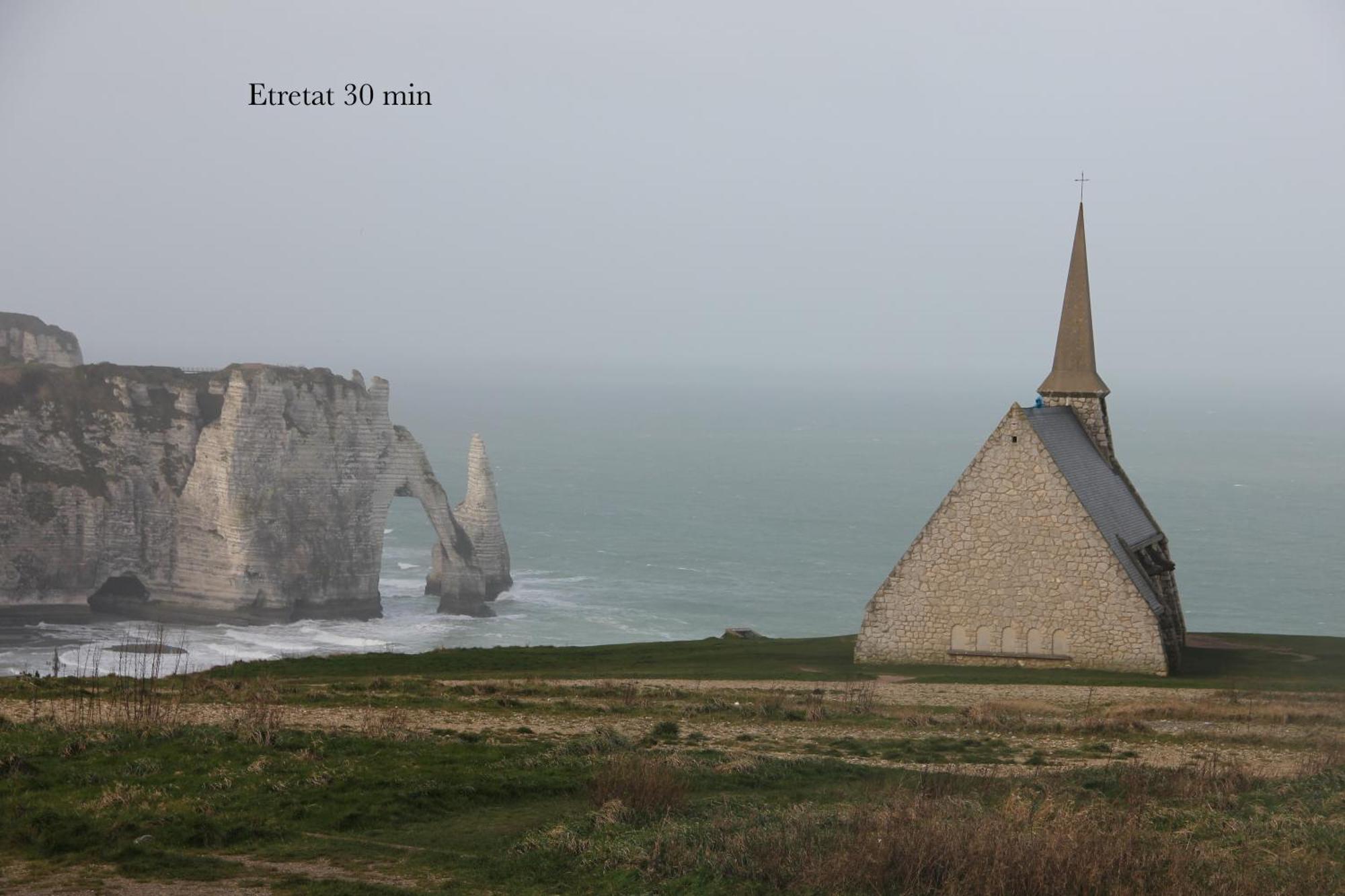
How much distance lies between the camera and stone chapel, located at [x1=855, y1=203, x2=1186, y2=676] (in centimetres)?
2705

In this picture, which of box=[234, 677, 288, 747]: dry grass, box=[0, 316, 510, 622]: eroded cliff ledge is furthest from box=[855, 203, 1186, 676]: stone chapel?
box=[0, 316, 510, 622]: eroded cliff ledge

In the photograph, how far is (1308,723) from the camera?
19875mm

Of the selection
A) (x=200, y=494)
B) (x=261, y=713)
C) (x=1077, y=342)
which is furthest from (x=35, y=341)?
(x=261, y=713)

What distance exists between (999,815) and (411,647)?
56.1m

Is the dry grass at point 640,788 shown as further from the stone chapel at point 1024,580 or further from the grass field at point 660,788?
the stone chapel at point 1024,580

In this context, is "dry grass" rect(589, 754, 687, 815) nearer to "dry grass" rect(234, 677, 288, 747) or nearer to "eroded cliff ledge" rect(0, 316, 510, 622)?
"dry grass" rect(234, 677, 288, 747)

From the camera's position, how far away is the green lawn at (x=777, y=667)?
1006 inches

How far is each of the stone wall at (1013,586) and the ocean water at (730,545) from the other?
1875 centimetres

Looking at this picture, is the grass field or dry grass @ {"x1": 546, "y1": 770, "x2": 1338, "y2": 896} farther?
the grass field

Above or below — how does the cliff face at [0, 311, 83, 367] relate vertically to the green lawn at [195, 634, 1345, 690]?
above

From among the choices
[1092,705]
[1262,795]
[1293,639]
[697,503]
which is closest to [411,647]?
[1293,639]

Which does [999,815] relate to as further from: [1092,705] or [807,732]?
[1092,705]

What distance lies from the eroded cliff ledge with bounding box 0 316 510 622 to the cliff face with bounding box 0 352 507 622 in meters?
0.08

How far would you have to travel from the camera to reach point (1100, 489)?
96.5ft
